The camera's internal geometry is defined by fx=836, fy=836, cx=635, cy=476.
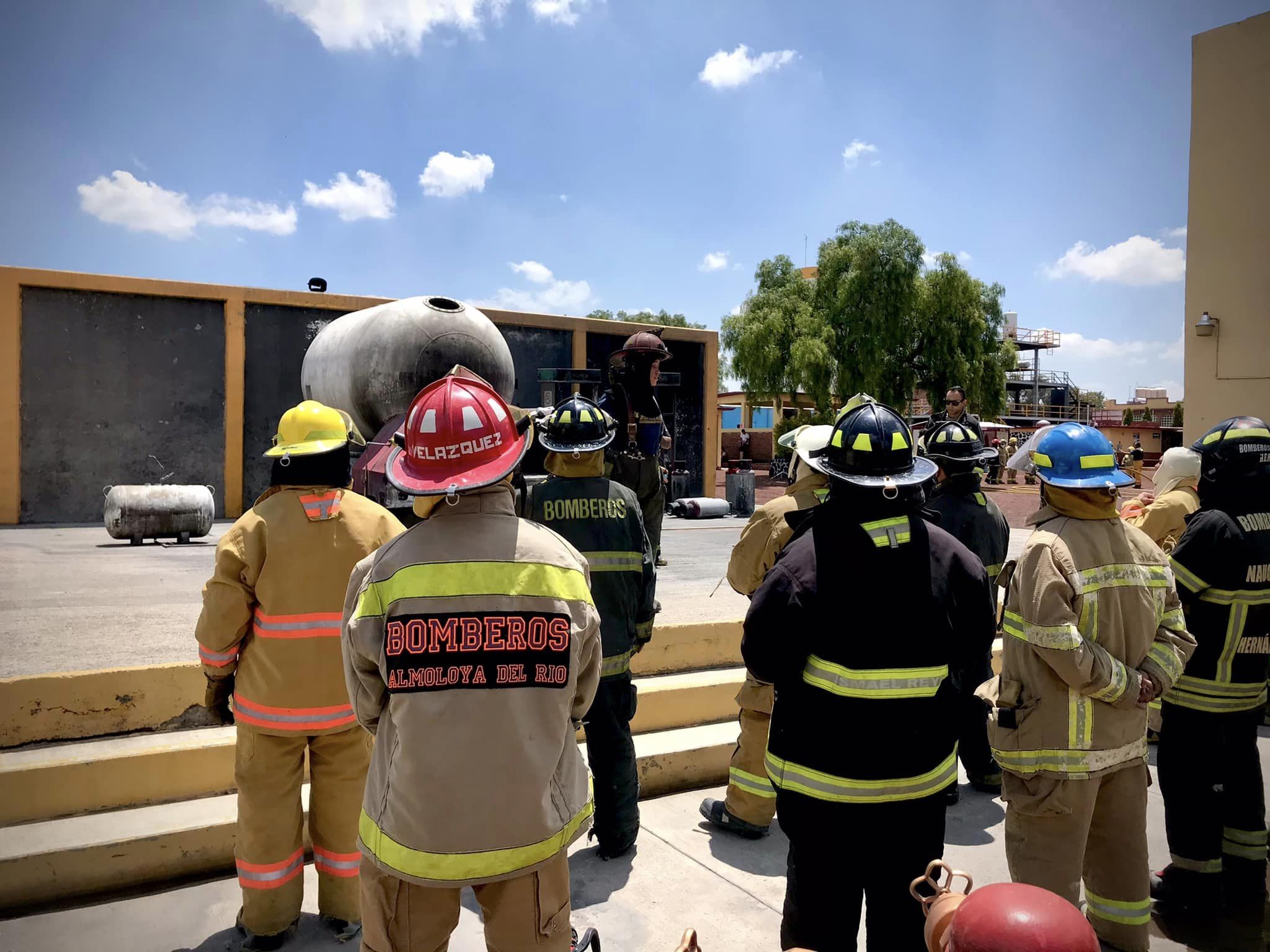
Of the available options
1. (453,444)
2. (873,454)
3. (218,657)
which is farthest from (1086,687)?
(218,657)

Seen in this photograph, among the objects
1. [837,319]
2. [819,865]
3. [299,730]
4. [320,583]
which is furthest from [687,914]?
[837,319]

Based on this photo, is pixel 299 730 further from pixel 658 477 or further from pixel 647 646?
pixel 658 477

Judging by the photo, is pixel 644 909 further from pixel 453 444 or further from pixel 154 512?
pixel 154 512

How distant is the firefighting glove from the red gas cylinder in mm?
2943

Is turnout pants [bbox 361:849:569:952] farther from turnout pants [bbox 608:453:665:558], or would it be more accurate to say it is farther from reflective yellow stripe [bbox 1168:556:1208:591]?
turnout pants [bbox 608:453:665:558]

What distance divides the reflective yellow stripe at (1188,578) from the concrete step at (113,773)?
4630 mm

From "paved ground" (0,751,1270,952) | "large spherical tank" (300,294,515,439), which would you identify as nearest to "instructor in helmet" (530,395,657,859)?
"paved ground" (0,751,1270,952)

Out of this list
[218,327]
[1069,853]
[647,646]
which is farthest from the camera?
[218,327]

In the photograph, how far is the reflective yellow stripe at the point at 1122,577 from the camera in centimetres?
310

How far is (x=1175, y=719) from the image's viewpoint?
3932mm

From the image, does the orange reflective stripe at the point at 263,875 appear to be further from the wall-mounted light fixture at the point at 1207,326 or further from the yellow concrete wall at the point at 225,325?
the wall-mounted light fixture at the point at 1207,326

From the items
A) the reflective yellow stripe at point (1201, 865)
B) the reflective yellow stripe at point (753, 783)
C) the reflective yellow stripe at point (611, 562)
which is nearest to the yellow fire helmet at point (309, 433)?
the reflective yellow stripe at point (611, 562)

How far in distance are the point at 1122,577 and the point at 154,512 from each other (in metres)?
11.1

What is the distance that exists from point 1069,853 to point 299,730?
2.86 metres
